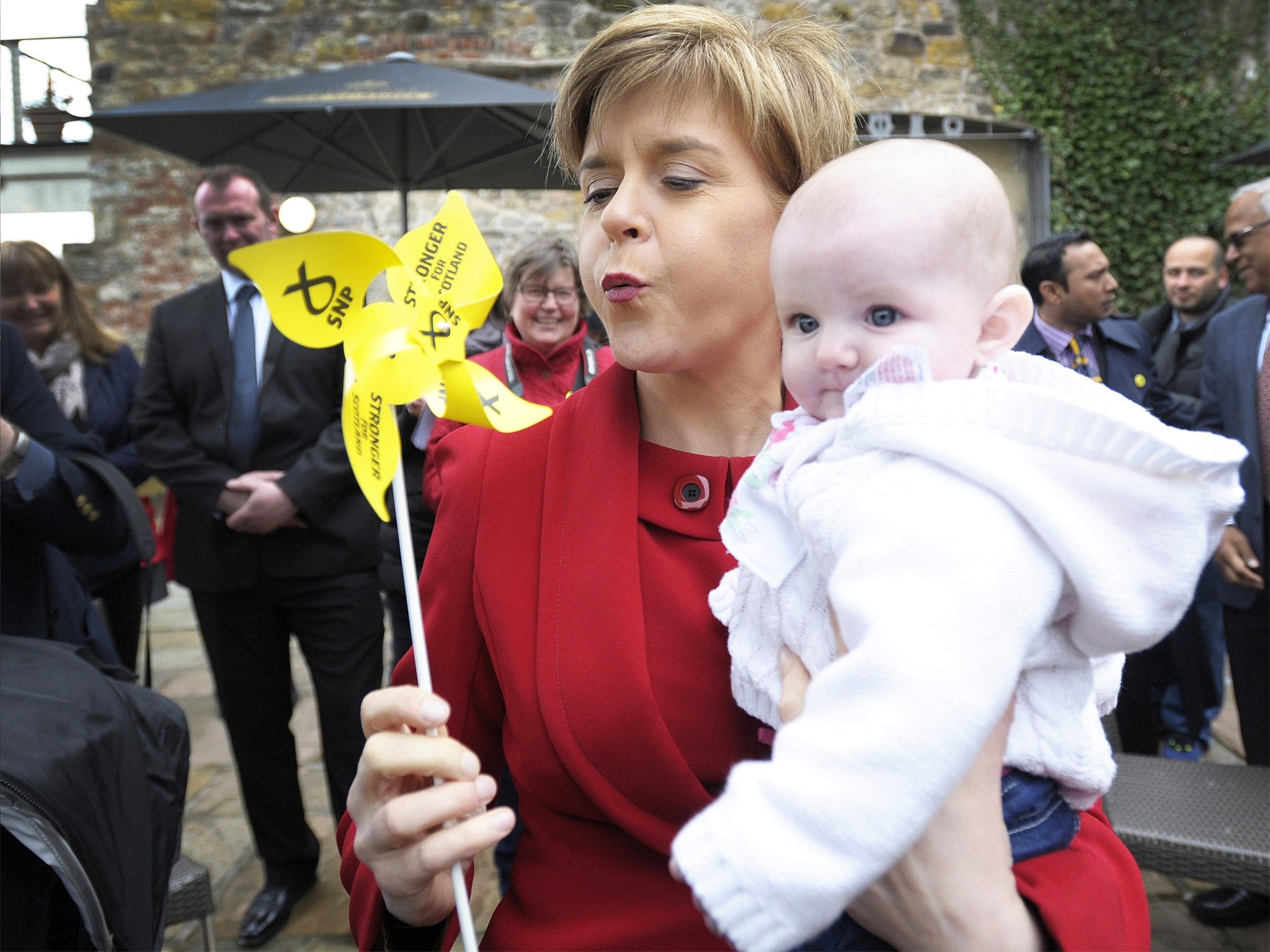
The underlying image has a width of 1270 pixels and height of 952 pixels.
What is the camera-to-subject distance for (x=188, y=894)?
2.16 metres

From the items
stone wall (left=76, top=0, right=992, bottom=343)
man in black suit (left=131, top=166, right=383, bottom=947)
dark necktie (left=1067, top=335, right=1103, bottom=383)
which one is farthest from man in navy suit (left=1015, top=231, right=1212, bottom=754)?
stone wall (left=76, top=0, right=992, bottom=343)

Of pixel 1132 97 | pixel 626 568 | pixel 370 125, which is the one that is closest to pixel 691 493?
pixel 626 568

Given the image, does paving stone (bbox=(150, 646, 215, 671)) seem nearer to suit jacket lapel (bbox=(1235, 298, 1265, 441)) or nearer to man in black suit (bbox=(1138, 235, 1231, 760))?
man in black suit (bbox=(1138, 235, 1231, 760))

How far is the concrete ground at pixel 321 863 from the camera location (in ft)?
10.6

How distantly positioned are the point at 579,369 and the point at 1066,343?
7.31 ft

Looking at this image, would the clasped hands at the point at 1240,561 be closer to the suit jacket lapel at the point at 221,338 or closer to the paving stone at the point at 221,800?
the suit jacket lapel at the point at 221,338

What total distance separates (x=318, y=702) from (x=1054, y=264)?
3745mm

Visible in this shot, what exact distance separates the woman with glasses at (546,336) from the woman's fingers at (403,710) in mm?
2634

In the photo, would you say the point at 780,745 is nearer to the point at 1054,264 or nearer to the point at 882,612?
the point at 882,612

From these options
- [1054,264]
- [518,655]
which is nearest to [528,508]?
[518,655]

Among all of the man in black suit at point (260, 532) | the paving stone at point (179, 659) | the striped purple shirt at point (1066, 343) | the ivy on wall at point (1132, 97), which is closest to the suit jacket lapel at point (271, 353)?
the man in black suit at point (260, 532)

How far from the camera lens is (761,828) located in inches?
31.9

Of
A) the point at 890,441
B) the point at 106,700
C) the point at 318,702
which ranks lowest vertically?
the point at 318,702

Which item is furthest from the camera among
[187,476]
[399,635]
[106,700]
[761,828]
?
[399,635]
